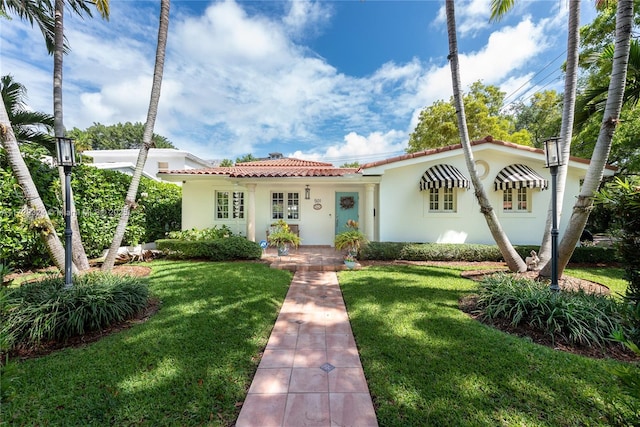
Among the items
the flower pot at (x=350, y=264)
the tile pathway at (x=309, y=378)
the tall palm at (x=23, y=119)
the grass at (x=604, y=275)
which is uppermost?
the tall palm at (x=23, y=119)

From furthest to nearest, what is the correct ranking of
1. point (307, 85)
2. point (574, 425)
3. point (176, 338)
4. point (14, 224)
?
point (307, 85) < point (14, 224) < point (176, 338) < point (574, 425)

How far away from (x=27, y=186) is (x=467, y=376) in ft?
30.9

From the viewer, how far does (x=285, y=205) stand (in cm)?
1310

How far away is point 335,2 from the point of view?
34.2ft

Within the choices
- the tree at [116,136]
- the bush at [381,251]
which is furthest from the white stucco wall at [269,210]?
the tree at [116,136]

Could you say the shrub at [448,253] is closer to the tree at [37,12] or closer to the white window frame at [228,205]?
the white window frame at [228,205]

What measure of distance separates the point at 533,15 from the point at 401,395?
1281cm

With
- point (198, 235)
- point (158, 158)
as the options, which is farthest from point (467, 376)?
point (158, 158)

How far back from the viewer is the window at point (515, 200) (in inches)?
435

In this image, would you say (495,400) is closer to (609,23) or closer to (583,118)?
(583,118)

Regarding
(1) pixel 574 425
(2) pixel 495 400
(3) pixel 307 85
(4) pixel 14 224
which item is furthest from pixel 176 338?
(3) pixel 307 85

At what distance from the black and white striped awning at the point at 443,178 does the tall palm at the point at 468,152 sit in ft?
9.43

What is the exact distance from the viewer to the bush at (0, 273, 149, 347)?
390 cm

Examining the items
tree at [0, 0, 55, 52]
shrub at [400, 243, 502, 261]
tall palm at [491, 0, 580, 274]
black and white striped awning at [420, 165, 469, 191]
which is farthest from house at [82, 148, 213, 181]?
tall palm at [491, 0, 580, 274]
